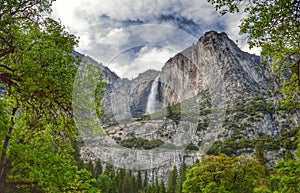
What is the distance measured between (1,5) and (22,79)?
198cm

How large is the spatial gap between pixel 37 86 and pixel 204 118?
372 ft

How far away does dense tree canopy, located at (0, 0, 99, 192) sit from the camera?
21.8 ft

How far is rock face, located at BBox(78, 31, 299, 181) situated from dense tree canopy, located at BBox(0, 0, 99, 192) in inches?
2021

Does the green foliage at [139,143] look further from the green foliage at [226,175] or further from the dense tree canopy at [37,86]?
the dense tree canopy at [37,86]

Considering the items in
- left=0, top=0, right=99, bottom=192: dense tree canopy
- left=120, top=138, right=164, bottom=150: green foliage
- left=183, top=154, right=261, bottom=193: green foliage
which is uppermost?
left=120, top=138, right=164, bottom=150: green foliage

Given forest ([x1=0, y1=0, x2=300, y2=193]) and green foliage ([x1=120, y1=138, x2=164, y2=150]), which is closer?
forest ([x1=0, y1=0, x2=300, y2=193])

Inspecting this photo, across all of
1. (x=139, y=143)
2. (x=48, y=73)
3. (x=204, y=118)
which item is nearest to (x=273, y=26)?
(x=48, y=73)

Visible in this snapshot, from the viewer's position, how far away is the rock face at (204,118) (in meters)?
89.4

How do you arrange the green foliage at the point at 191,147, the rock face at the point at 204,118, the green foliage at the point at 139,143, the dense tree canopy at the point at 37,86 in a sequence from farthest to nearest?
the green foliage at the point at 191,147, the green foliage at the point at 139,143, the rock face at the point at 204,118, the dense tree canopy at the point at 37,86

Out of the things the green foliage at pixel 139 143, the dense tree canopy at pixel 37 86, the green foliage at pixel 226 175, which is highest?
the green foliage at pixel 139 143

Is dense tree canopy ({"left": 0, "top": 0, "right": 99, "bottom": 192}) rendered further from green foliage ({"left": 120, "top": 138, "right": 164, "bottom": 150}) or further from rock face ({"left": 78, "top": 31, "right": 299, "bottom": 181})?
green foliage ({"left": 120, "top": 138, "right": 164, "bottom": 150})

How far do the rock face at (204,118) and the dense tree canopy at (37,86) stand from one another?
5132 centimetres

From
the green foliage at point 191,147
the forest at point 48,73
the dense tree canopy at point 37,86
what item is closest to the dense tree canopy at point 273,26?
the forest at point 48,73

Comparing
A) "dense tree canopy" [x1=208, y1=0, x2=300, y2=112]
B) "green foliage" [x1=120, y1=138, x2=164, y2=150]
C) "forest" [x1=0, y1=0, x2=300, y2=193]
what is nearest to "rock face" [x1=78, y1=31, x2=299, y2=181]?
"green foliage" [x1=120, y1=138, x2=164, y2=150]
